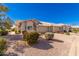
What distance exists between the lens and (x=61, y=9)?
7.29 metres

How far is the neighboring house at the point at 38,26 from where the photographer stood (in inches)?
288

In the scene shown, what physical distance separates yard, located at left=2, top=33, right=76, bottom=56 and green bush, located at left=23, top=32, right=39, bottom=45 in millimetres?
141

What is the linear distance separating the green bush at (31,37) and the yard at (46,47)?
0.14m

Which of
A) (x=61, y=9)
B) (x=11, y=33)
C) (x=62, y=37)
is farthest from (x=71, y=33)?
(x=11, y=33)

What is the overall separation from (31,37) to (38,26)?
20.8 inches

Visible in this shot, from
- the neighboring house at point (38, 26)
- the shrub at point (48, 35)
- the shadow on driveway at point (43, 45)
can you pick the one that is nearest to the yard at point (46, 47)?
the shadow on driveway at point (43, 45)

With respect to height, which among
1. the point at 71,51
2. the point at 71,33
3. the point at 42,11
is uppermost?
the point at 42,11

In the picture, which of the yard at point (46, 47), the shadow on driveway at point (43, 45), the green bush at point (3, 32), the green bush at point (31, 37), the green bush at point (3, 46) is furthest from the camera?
the green bush at point (31, 37)

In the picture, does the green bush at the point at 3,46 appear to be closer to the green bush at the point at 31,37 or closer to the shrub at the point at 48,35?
the green bush at the point at 31,37

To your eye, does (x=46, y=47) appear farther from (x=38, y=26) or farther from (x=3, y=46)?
(x=3, y=46)

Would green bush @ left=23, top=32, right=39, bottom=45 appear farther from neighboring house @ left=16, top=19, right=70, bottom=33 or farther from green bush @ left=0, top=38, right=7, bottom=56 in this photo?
green bush @ left=0, top=38, right=7, bottom=56

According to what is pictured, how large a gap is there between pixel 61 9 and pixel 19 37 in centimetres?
161

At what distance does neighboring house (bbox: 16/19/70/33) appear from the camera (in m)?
7.32

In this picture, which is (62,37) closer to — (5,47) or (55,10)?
(55,10)
